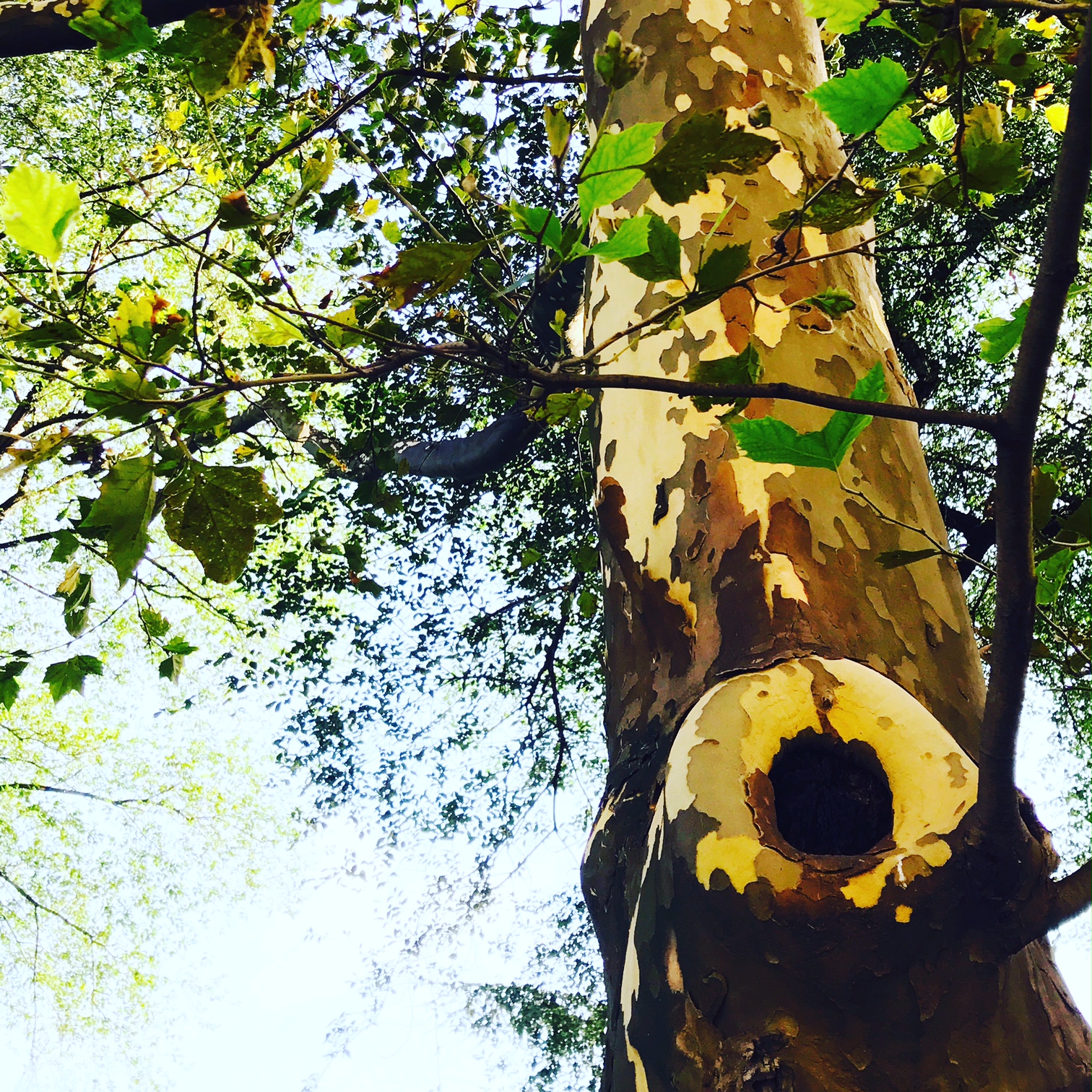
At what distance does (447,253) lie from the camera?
68cm

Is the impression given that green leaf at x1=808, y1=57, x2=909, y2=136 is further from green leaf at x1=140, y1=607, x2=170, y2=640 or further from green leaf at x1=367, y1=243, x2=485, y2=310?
green leaf at x1=140, y1=607, x2=170, y2=640

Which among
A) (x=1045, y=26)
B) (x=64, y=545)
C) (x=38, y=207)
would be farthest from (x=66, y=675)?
(x=1045, y=26)

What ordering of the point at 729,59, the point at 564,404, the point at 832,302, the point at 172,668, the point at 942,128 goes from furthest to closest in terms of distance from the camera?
1. the point at 172,668
2. the point at 729,59
3. the point at 564,404
4. the point at 942,128
5. the point at 832,302

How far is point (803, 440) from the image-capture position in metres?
0.61

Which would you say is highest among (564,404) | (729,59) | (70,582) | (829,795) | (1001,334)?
(729,59)

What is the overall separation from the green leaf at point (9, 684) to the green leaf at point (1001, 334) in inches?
68.6

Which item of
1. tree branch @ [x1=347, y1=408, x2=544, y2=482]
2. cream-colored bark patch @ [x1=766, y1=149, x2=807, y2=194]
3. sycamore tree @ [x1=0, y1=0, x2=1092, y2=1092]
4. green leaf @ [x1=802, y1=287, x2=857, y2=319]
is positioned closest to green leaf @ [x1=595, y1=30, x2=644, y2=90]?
sycamore tree @ [x1=0, y1=0, x2=1092, y2=1092]

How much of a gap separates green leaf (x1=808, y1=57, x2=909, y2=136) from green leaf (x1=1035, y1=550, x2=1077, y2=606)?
0.48 metres

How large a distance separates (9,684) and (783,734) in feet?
5.14

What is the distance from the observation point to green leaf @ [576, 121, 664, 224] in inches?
23.3

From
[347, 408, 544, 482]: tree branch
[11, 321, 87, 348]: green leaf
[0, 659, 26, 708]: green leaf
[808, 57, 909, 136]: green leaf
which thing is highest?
[347, 408, 544, 482]: tree branch

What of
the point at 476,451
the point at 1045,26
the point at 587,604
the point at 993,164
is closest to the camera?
the point at 993,164

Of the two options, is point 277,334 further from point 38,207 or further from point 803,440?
point 803,440

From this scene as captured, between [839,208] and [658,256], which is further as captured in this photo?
[839,208]
